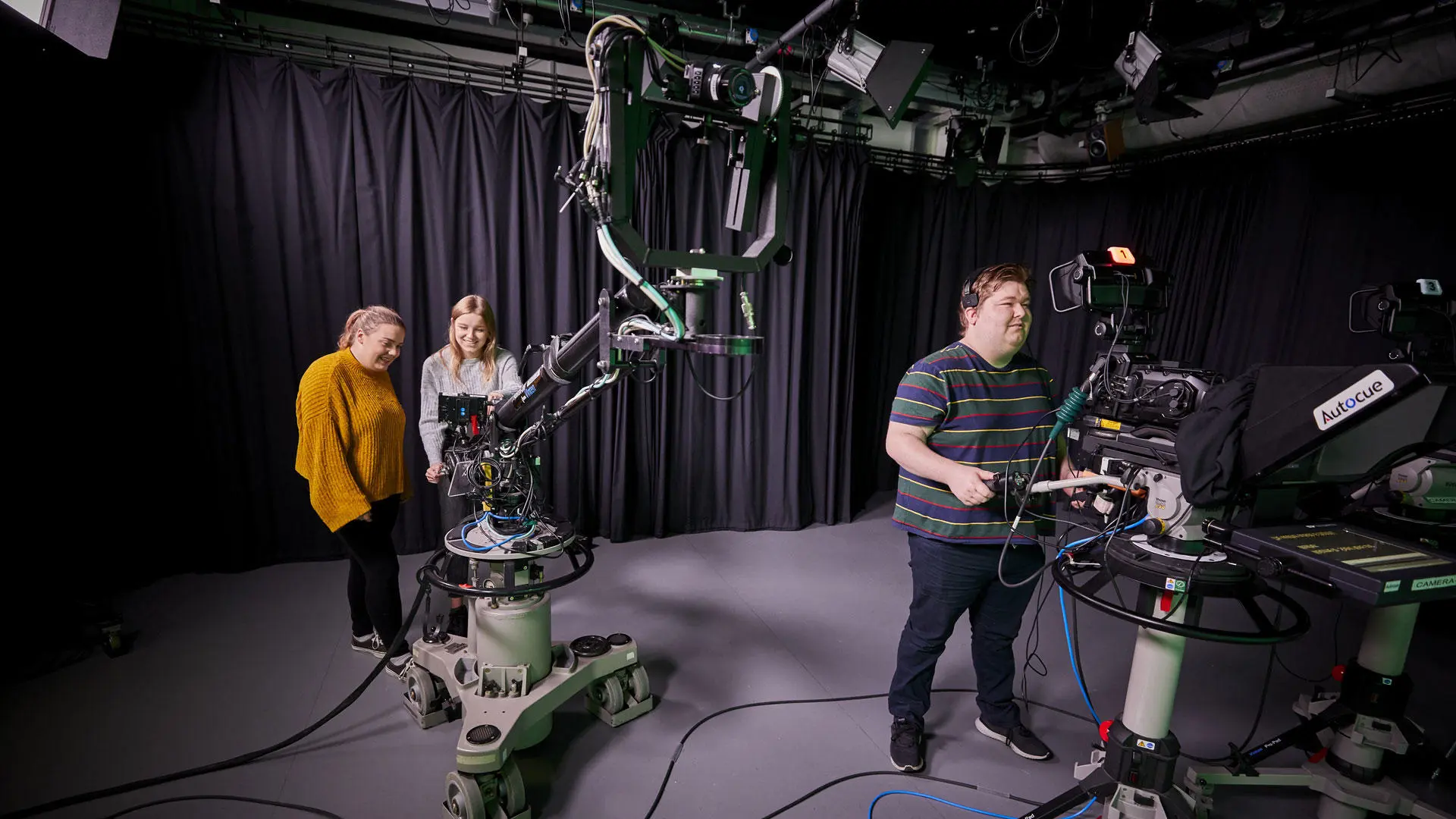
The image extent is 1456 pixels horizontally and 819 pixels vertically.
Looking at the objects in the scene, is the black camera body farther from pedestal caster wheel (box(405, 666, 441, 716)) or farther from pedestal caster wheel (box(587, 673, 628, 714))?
pedestal caster wheel (box(405, 666, 441, 716))

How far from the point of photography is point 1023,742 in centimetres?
214

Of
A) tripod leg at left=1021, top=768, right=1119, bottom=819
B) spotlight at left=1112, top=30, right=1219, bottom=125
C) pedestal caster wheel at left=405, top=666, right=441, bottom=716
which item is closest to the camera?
tripod leg at left=1021, top=768, right=1119, bottom=819

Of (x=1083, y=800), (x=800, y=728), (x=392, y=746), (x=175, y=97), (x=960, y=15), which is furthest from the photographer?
(x=960, y=15)

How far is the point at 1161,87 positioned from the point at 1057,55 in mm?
1002

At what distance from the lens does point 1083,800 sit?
69.6 inches

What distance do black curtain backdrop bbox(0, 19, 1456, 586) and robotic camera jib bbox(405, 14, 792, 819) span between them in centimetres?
156

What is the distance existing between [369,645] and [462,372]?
119cm

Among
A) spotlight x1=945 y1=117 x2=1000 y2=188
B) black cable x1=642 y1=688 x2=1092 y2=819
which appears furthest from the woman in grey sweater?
Answer: spotlight x1=945 y1=117 x2=1000 y2=188

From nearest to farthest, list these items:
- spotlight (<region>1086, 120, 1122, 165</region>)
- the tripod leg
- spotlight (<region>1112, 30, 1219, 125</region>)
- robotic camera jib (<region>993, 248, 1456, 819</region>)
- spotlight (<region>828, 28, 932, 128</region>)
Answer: robotic camera jib (<region>993, 248, 1456, 819</region>), the tripod leg, spotlight (<region>1112, 30, 1219, 125</region>), spotlight (<region>828, 28, 932, 128</region>), spotlight (<region>1086, 120, 1122, 165</region>)

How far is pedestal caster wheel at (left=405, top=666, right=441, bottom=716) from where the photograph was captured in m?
2.16

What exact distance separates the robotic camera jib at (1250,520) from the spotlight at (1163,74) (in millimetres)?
1449

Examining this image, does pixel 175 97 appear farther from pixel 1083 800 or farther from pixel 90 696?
pixel 1083 800

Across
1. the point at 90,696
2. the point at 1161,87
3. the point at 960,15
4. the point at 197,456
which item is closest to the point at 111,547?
the point at 197,456

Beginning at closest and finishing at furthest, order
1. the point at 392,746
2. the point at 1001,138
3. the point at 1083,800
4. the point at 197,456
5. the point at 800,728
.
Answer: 1. the point at 1083,800
2. the point at 392,746
3. the point at 800,728
4. the point at 197,456
5. the point at 1001,138
